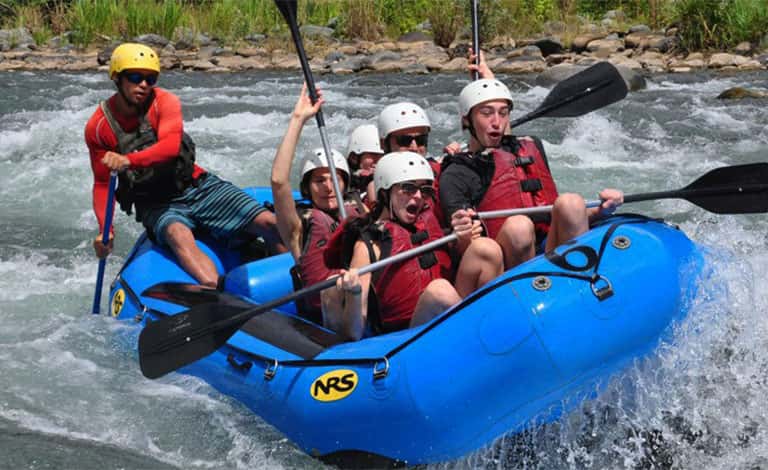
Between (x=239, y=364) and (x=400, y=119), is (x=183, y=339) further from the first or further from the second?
(x=400, y=119)

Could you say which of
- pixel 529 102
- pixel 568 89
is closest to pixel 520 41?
pixel 529 102

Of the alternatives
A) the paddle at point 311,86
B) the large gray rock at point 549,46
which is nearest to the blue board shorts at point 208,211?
the paddle at point 311,86

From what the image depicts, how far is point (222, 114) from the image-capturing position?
38.0ft

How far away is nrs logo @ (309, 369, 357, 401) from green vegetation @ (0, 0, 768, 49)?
36.6ft

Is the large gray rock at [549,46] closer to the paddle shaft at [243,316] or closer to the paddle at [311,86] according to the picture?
the paddle at [311,86]

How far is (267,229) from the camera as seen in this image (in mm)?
5602

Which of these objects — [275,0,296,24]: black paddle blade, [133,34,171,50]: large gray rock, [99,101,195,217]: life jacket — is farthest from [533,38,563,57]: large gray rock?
[275,0,296,24]: black paddle blade

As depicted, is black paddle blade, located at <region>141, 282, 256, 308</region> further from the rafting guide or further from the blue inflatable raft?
the blue inflatable raft

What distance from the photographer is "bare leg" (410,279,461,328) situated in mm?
4137

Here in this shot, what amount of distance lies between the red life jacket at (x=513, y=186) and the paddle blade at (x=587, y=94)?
991mm

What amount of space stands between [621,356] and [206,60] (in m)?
12.5

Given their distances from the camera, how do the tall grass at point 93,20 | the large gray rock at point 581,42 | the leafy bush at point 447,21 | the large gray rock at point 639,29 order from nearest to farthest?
1. the large gray rock at point 581,42
2. the large gray rock at point 639,29
3. the leafy bush at point 447,21
4. the tall grass at point 93,20

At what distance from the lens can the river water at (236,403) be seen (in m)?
4.06

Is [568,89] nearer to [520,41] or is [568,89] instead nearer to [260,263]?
[260,263]
